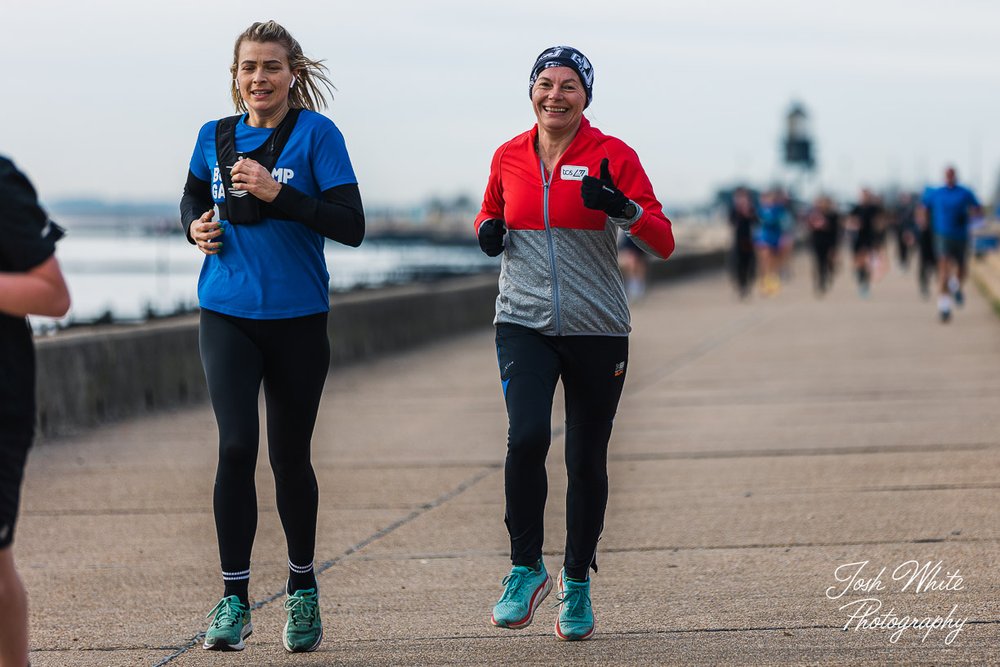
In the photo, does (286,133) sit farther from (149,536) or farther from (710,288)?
(710,288)

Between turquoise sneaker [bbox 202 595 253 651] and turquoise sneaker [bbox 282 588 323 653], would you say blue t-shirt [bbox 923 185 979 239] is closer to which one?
turquoise sneaker [bbox 282 588 323 653]

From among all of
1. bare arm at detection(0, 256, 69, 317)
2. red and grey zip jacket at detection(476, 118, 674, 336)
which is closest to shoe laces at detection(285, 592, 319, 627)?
red and grey zip jacket at detection(476, 118, 674, 336)

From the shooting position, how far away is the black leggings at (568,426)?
4895 millimetres

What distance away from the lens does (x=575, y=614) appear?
4.93 meters

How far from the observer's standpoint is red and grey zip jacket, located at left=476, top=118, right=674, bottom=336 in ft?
16.1

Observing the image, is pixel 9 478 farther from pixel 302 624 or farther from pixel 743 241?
pixel 743 241

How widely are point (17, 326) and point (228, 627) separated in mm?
1465

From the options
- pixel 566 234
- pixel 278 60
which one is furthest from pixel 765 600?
pixel 278 60

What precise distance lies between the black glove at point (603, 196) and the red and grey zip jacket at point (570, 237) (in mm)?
136

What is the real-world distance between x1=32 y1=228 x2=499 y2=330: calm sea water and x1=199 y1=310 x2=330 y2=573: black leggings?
0.57 meters

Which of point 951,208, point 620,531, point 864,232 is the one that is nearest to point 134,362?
point 620,531

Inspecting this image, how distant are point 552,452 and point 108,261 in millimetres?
106388

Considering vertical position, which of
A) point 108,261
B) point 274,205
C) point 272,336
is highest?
point 274,205

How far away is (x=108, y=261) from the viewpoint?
112 m
